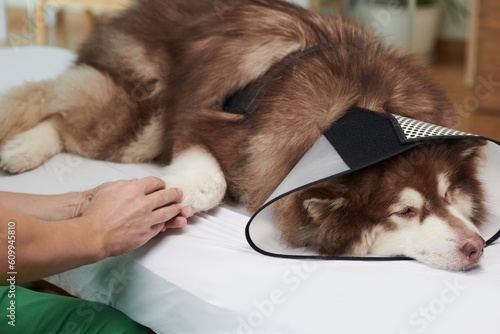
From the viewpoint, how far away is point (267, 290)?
133 centimetres

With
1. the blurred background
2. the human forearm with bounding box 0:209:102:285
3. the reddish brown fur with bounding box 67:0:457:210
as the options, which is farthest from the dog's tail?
the blurred background

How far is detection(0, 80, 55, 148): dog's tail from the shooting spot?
6.93 feet

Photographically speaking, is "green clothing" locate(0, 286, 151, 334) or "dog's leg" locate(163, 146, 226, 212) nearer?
"green clothing" locate(0, 286, 151, 334)

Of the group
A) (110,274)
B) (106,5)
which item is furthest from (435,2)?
(110,274)

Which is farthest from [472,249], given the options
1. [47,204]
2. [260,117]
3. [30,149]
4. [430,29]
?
[430,29]

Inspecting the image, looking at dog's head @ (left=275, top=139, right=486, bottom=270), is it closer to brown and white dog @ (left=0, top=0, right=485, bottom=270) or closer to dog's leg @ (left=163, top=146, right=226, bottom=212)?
brown and white dog @ (left=0, top=0, right=485, bottom=270)

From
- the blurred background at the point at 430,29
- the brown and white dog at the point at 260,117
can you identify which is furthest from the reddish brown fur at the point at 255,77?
the blurred background at the point at 430,29

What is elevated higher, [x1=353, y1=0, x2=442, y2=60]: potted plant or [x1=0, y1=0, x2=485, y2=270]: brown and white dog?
[x1=0, y1=0, x2=485, y2=270]: brown and white dog

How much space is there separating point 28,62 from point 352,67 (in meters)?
1.89

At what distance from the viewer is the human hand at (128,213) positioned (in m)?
1.33

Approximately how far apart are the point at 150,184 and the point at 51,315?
435 mm

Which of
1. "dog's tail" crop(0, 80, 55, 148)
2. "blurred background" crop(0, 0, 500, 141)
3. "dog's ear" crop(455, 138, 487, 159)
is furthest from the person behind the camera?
"blurred background" crop(0, 0, 500, 141)

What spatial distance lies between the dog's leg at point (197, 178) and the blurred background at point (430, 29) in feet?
6.93

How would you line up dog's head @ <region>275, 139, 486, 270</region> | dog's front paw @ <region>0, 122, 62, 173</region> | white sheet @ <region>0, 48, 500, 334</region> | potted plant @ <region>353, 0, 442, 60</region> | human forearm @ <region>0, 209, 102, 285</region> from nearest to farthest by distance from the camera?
human forearm @ <region>0, 209, 102, 285</region>
white sheet @ <region>0, 48, 500, 334</region>
dog's head @ <region>275, 139, 486, 270</region>
dog's front paw @ <region>0, 122, 62, 173</region>
potted plant @ <region>353, 0, 442, 60</region>
